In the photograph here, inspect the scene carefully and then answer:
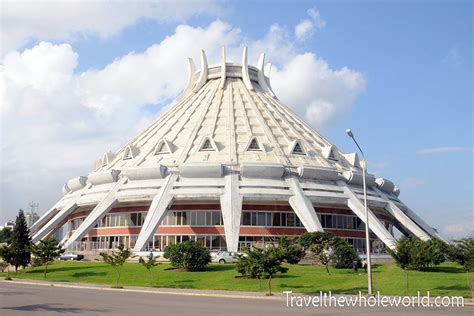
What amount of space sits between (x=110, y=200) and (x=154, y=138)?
543 inches

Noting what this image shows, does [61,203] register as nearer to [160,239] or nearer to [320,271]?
[160,239]

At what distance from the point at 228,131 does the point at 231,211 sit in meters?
15.8

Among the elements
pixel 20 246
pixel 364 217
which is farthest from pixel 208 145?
pixel 20 246

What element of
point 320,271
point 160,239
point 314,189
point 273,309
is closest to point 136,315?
point 273,309

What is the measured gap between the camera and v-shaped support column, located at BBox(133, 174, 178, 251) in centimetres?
5457

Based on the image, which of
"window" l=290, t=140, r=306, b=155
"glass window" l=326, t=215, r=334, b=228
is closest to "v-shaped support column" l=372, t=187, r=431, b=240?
"glass window" l=326, t=215, r=334, b=228

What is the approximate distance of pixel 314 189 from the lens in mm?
62531

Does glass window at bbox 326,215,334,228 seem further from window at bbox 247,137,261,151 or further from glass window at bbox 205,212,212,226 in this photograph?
glass window at bbox 205,212,212,226

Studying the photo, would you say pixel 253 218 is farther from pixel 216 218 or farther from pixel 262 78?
pixel 262 78

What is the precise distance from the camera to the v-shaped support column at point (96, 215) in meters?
59.7

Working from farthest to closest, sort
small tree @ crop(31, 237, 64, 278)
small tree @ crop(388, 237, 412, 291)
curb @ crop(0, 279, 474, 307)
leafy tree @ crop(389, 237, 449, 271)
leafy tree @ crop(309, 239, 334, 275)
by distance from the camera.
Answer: small tree @ crop(31, 237, 64, 278) → leafy tree @ crop(309, 239, 334, 275) → leafy tree @ crop(389, 237, 449, 271) → small tree @ crop(388, 237, 412, 291) → curb @ crop(0, 279, 474, 307)

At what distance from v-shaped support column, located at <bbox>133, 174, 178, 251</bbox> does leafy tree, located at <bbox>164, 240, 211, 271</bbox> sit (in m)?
12.6

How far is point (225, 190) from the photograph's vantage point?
5972cm

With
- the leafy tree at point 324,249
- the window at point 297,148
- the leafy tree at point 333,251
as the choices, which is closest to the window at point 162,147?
the window at point 297,148
